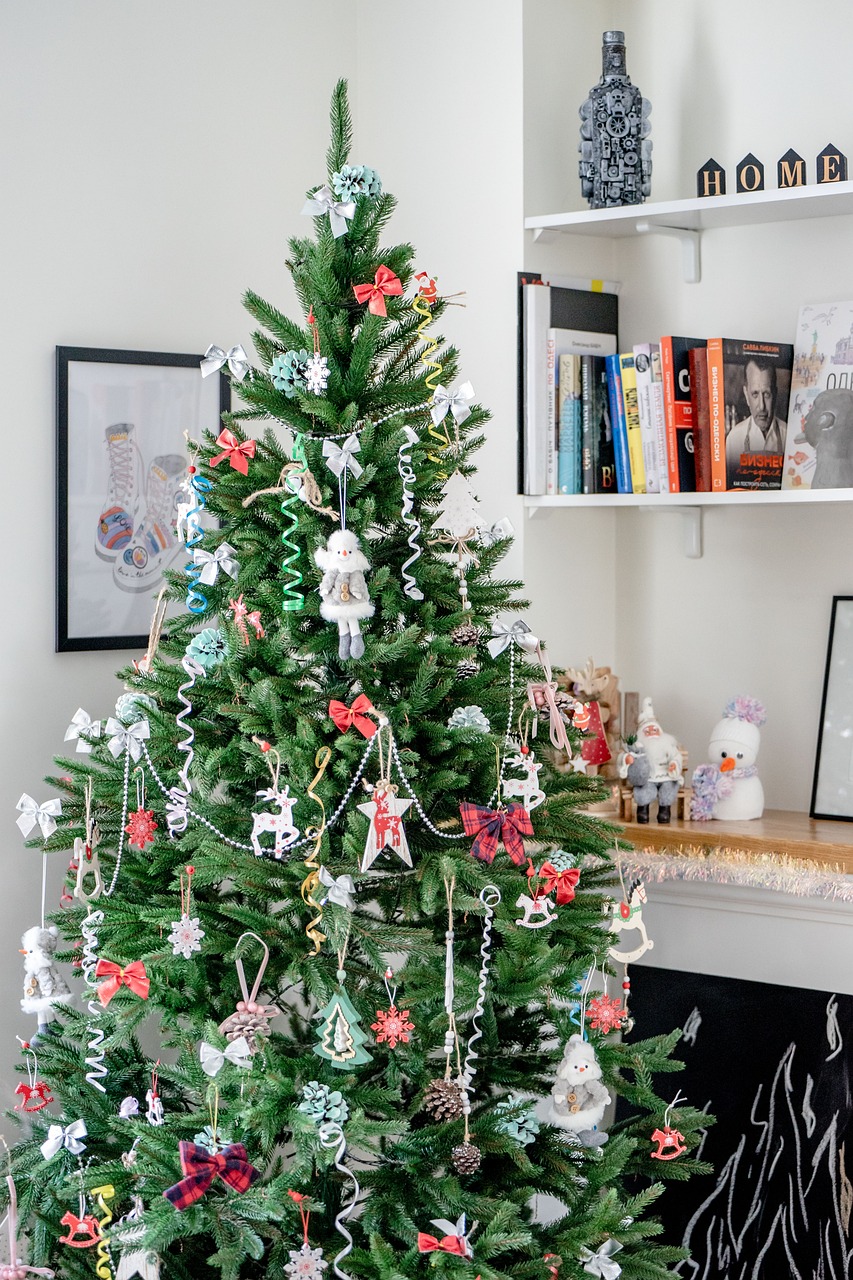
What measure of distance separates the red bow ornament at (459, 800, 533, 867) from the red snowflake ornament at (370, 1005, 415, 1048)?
188 millimetres

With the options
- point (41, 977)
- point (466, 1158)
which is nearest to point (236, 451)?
point (41, 977)

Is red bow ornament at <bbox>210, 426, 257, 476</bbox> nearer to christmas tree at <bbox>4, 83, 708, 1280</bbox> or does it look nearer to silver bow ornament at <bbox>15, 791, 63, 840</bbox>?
christmas tree at <bbox>4, 83, 708, 1280</bbox>

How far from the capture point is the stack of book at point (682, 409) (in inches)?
83.0

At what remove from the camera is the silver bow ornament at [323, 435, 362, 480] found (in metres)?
1.37

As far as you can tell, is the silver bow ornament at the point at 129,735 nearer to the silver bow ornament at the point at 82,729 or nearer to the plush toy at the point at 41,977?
the silver bow ornament at the point at 82,729

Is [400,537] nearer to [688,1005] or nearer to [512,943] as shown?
[512,943]

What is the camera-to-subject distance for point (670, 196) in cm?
234

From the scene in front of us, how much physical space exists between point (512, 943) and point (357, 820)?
22cm

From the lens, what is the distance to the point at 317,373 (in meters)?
Answer: 1.41

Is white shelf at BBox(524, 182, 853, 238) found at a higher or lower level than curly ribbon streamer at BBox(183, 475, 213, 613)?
higher

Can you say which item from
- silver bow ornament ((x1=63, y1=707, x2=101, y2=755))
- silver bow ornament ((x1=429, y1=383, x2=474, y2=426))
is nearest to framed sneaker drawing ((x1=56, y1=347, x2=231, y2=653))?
silver bow ornament ((x1=63, y1=707, x2=101, y2=755))

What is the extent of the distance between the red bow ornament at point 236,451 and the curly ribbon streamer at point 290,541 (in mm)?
49

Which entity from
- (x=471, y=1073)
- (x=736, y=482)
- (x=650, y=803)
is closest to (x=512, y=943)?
(x=471, y=1073)

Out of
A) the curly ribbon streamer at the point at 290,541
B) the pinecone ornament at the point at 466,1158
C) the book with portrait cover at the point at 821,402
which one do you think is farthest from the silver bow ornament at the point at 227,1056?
the book with portrait cover at the point at 821,402
